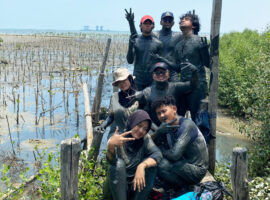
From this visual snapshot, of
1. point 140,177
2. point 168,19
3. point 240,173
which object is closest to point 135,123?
point 140,177

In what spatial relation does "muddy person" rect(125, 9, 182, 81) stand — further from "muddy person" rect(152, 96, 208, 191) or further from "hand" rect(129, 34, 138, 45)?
"muddy person" rect(152, 96, 208, 191)

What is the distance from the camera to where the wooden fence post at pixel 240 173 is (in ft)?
11.7

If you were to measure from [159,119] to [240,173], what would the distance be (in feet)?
4.27

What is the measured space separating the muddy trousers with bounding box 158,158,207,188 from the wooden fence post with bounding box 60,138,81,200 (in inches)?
45.3

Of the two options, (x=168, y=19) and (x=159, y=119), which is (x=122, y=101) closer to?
(x=159, y=119)

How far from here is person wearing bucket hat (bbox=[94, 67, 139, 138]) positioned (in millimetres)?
4859

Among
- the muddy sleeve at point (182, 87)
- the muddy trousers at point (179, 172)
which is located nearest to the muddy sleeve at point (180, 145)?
the muddy trousers at point (179, 172)

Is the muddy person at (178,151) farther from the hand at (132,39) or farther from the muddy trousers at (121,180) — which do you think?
the hand at (132,39)

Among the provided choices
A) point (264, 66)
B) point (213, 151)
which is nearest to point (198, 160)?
point (213, 151)

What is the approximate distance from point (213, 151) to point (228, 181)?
2.12ft

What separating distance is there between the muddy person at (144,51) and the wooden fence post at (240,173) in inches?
110

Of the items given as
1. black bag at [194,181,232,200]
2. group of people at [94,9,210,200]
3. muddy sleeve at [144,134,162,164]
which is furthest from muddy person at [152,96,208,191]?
muddy sleeve at [144,134,162,164]

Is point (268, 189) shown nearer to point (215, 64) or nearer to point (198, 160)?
point (198, 160)

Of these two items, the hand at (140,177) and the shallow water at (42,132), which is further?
the shallow water at (42,132)
